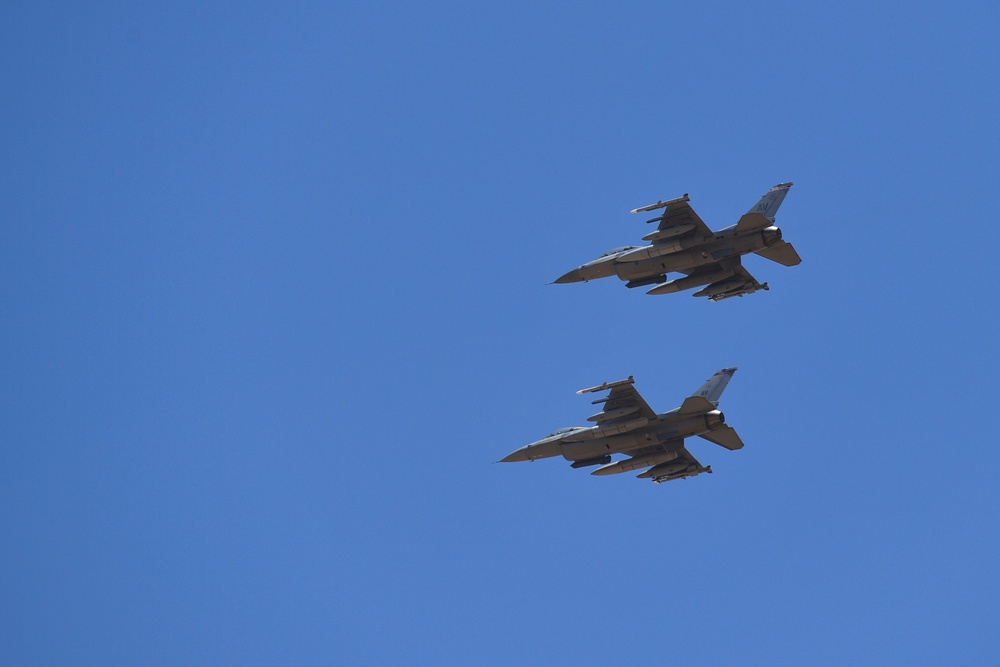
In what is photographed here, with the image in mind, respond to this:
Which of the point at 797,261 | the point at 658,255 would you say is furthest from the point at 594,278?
the point at 797,261

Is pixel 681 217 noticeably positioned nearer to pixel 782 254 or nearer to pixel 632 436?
pixel 782 254

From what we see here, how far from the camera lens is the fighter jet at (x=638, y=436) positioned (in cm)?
8831

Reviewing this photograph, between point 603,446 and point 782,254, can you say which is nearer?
point 603,446

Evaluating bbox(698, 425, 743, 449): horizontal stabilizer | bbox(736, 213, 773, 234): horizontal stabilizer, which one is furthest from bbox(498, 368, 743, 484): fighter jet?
bbox(736, 213, 773, 234): horizontal stabilizer

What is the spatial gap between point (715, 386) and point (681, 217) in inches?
325

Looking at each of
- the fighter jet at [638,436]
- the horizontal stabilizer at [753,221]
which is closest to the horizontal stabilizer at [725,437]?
the fighter jet at [638,436]

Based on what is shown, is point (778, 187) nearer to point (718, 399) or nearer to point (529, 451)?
point (718, 399)

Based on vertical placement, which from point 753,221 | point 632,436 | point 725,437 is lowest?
point 725,437

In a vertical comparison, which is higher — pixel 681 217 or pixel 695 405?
pixel 681 217

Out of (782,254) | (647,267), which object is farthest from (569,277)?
(782,254)

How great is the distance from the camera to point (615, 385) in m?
87.4

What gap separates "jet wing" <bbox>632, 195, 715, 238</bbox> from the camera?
88812 millimetres

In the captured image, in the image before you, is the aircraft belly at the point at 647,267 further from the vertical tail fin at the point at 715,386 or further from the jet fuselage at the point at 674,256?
the vertical tail fin at the point at 715,386

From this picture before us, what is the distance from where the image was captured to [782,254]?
299ft
